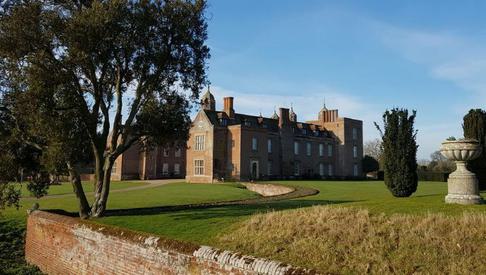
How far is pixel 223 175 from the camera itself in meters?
50.2

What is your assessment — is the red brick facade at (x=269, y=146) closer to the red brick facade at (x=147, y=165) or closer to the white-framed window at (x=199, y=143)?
the white-framed window at (x=199, y=143)

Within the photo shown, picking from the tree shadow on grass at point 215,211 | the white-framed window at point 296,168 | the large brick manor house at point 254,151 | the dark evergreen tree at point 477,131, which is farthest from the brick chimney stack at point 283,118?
the tree shadow on grass at point 215,211

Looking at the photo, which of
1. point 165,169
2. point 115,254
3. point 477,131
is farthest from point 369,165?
point 115,254

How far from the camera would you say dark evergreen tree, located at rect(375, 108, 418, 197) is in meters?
16.3

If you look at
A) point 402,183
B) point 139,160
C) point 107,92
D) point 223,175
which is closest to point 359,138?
point 223,175

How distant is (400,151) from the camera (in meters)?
16.4

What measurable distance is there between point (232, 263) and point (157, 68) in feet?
31.1

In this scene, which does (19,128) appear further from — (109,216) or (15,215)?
(15,215)

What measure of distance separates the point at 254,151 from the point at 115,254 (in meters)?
40.4

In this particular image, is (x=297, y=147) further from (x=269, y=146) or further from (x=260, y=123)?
(x=260, y=123)

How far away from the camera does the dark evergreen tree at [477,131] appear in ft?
65.2

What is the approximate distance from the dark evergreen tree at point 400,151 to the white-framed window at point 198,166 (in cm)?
3522

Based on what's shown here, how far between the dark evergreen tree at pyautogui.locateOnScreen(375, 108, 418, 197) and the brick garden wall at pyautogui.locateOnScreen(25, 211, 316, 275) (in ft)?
35.0

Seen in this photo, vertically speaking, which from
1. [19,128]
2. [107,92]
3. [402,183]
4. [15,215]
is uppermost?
[107,92]
